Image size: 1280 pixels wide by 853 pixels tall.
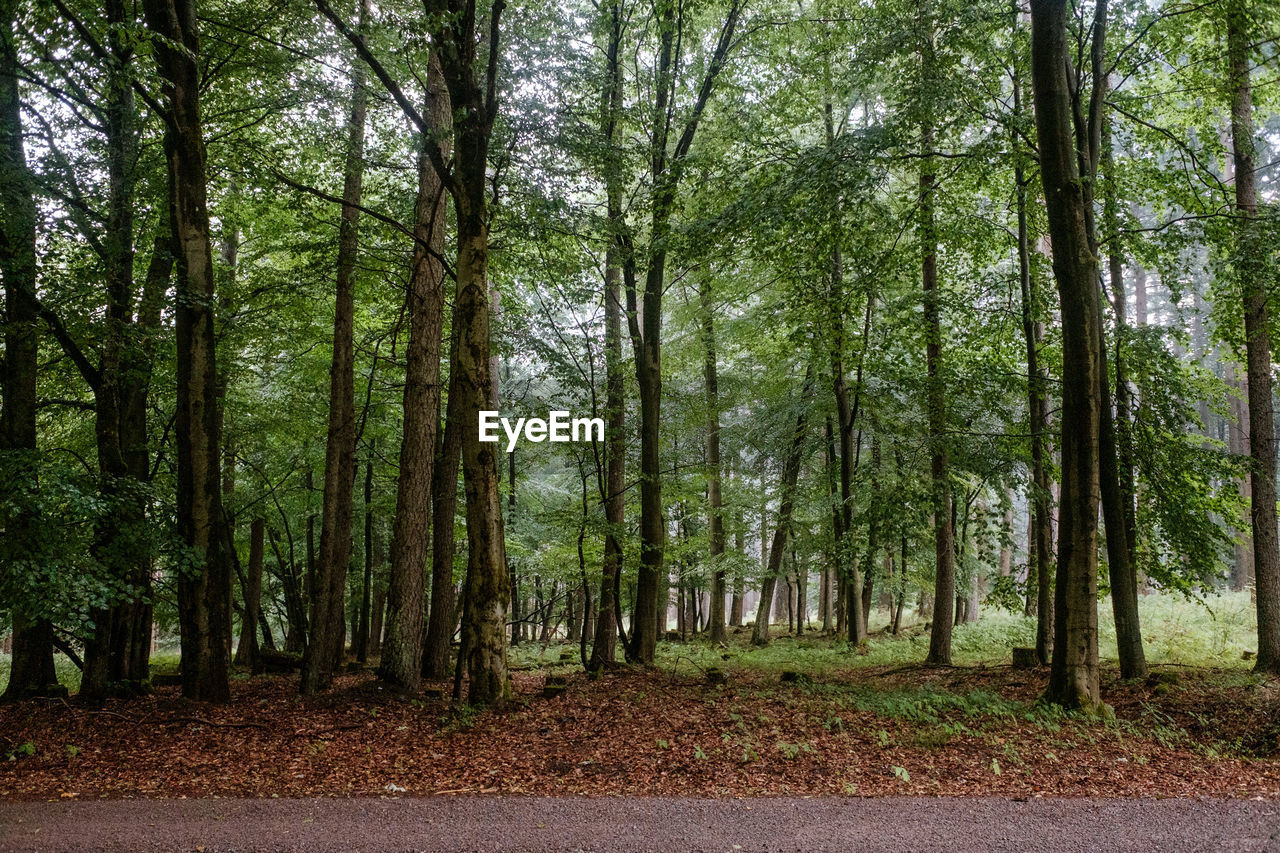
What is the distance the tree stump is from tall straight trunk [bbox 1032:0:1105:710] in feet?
11.8

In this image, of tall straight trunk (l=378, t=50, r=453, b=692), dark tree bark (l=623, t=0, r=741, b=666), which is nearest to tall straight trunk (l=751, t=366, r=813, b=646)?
dark tree bark (l=623, t=0, r=741, b=666)

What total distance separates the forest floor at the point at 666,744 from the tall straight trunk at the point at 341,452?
2.67 feet

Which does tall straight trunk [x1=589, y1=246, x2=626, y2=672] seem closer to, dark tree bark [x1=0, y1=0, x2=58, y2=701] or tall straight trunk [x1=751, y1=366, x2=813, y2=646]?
tall straight trunk [x1=751, y1=366, x2=813, y2=646]

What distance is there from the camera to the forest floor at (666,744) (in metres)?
5.45

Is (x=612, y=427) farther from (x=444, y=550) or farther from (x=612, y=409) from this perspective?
(x=444, y=550)

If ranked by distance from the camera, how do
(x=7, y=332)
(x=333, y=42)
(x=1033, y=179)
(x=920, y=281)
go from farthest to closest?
(x=920, y=281)
(x=1033, y=179)
(x=333, y=42)
(x=7, y=332)

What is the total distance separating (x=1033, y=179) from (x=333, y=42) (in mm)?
10336

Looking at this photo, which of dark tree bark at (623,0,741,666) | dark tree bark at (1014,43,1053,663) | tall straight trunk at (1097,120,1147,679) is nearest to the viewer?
tall straight trunk at (1097,120,1147,679)

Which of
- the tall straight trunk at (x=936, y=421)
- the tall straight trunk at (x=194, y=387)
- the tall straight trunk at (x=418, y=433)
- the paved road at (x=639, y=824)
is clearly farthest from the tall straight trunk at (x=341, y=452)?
the tall straight trunk at (x=936, y=421)

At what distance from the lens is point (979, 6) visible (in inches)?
381

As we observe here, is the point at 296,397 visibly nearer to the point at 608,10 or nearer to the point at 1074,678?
the point at 608,10

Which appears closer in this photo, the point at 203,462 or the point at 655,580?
the point at 203,462

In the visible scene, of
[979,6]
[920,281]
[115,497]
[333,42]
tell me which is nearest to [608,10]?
[333,42]

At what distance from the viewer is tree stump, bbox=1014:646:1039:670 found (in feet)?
36.4
